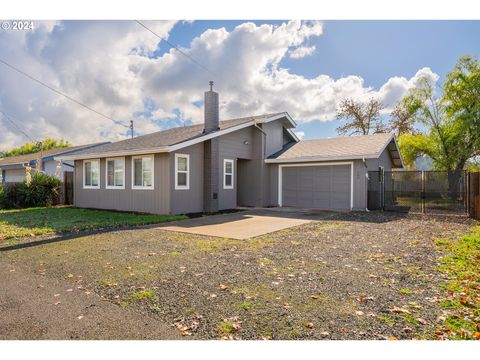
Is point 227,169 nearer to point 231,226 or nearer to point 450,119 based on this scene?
point 231,226

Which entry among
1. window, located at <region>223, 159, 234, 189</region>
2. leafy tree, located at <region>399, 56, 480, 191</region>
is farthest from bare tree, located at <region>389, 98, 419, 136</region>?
window, located at <region>223, 159, 234, 189</region>

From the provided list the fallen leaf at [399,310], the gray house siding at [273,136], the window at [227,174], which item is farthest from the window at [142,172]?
the fallen leaf at [399,310]

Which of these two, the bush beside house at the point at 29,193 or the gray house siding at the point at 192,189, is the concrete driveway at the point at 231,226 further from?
the bush beside house at the point at 29,193

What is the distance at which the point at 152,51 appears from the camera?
1228cm

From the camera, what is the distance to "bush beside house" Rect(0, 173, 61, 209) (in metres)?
16.1

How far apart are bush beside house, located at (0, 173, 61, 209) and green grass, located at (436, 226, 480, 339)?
704 inches

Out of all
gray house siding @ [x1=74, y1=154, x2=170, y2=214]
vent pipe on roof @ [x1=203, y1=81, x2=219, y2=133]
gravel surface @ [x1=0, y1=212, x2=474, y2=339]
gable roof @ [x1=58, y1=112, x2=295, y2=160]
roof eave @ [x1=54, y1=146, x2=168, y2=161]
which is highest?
vent pipe on roof @ [x1=203, y1=81, x2=219, y2=133]

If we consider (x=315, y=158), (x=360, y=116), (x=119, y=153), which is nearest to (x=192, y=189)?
(x=119, y=153)

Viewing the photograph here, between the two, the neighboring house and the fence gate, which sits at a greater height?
the neighboring house

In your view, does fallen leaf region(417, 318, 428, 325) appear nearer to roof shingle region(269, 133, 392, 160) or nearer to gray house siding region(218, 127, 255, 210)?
roof shingle region(269, 133, 392, 160)

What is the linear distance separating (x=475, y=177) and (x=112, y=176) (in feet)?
47.1

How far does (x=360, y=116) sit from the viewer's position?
3112 centimetres

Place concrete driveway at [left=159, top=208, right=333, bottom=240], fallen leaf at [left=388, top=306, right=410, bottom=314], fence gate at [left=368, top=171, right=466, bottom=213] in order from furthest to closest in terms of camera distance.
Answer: fence gate at [left=368, top=171, right=466, bottom=213] < concrete driveway at [left=159, top=208, right=333, bottom=240] < fallen leaf at [left=388, top=306, right=410, bottom=314]

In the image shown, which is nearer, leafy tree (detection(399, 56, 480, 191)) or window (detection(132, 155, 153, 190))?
window (detection(132, 155, 153, 190))
